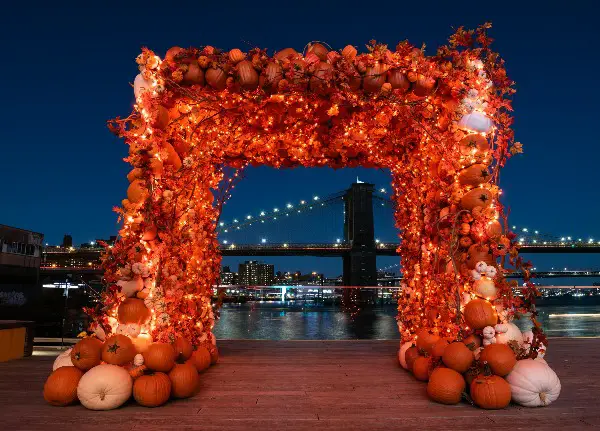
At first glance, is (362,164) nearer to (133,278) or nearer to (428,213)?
(428,213)

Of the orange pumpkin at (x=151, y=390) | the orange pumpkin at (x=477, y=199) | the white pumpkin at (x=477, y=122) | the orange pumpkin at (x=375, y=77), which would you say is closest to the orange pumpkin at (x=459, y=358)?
the orange pumpkin at (x=477, y=199)

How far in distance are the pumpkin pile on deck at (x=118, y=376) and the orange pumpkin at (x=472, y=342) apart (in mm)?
2225

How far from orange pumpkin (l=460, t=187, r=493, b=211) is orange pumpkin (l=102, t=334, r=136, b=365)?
3.03 metres

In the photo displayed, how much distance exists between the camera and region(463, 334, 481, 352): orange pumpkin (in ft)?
12.8

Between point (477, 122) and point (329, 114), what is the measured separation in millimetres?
1337

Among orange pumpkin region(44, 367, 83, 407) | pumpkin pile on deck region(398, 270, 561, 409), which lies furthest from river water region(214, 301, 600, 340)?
orange pumpkin region(44, 367, 83, 407)

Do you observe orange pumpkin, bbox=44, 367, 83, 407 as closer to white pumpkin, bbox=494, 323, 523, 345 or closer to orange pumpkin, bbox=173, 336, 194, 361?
orange pumpkin, bbox=173, 336, 194, 361

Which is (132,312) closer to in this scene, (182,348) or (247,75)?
(182,348)

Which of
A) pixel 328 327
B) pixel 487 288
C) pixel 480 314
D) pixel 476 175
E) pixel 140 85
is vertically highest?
pixel 140 85

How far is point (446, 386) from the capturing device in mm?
3816

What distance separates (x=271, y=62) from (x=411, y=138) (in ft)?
5.97

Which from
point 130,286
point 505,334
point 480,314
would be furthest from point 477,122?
point 130,286

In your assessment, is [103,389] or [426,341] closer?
[103,389]

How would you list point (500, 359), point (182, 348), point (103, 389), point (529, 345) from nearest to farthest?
1. point (103, 389)
2. point (500, 359)
3. point (529, 345)
4. point (182, 348)
